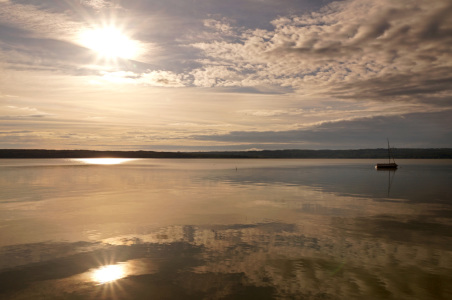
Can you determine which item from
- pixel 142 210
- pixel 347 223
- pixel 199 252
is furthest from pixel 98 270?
pixel 347 223

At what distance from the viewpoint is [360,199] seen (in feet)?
110

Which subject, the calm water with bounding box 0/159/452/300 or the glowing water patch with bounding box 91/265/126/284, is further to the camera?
the glowing water patch with bounding box 91/265/126/284

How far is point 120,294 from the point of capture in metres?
10.8

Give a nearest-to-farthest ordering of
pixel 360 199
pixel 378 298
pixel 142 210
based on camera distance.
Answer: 1. pixel 378 298
2. pixel 142 210
3. pixel 360 199

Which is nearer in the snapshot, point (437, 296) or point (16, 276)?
point (437, 296)

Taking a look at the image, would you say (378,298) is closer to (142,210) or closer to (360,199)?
(142,210)

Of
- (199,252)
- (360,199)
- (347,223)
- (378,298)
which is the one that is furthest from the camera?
(360,199)

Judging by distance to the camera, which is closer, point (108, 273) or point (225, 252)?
point (108, 273)

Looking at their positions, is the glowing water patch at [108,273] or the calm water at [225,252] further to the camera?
the glowing water patch at [108,273]

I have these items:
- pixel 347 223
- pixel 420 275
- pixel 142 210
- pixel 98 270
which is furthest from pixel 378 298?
pixel 142 210

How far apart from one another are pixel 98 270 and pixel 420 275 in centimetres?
1228

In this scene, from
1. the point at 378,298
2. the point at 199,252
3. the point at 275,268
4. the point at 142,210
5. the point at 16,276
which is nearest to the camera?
the point at 378,298

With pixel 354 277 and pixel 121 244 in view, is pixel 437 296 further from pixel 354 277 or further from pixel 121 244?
pixel 121 244

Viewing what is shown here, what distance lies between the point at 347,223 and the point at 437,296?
1094 centimetres
